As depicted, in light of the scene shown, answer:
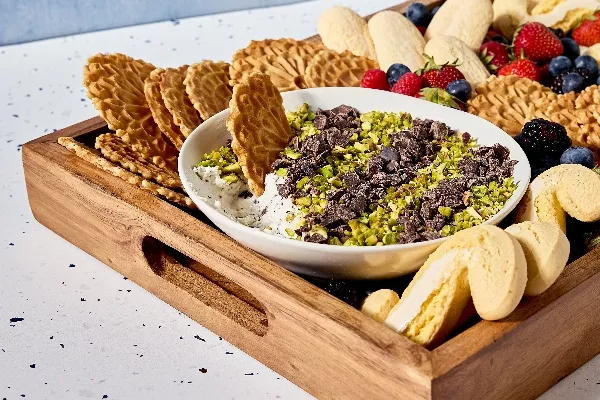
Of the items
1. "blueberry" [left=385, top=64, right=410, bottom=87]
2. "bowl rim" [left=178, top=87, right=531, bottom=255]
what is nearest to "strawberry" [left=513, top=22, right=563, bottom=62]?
"blueberry" [left=385, top=64, right=410, bottom=87]

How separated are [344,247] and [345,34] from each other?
32.1 inches

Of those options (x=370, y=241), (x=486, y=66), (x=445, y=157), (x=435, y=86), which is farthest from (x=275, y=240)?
(x=486, y=66)

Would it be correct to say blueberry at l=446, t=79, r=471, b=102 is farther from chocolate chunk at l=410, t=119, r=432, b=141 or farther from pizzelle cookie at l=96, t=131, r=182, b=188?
pizzelle cookie at l=96, t=131, r=182, b=188

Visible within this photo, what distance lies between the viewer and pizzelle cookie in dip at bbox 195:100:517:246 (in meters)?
1.38

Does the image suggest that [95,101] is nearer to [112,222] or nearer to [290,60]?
[112,222]

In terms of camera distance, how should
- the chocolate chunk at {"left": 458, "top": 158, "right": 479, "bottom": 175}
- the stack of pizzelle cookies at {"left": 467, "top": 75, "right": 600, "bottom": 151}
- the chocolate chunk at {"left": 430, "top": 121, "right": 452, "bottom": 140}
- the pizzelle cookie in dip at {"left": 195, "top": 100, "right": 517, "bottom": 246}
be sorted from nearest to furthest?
the pizzelle cookie in dip at {"left": 195, "top": 100, "right": 517, "bottom": 246}, the chocolate chunk at {"left": 458, "top": 158, "right": 479, "bottom": 175}, the chocolate chunk at {"left": 430, "top": 121, "right": 452, "bottom": 140}, the stack of pizzelle cookies at {"left": 467, "top": 75, "right": 600, "bottom": 151}

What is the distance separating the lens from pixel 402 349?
3.80 ft

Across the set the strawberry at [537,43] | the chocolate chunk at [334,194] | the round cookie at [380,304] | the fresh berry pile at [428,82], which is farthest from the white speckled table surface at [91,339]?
the strawberry at [537,43]

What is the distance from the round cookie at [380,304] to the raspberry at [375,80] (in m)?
0.64

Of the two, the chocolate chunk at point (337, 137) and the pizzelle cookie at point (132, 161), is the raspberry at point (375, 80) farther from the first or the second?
the pizzelle cookie at point (132, 161)

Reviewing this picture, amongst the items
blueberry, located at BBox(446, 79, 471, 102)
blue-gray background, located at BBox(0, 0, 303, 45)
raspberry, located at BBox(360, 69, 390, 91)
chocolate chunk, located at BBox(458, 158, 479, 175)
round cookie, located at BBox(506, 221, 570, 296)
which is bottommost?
blue-gray background, located at BBox(0, 0, 303, 45)

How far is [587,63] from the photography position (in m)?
1.98

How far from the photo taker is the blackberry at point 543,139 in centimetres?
158

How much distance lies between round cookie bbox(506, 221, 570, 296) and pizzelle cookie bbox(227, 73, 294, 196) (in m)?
0.43
